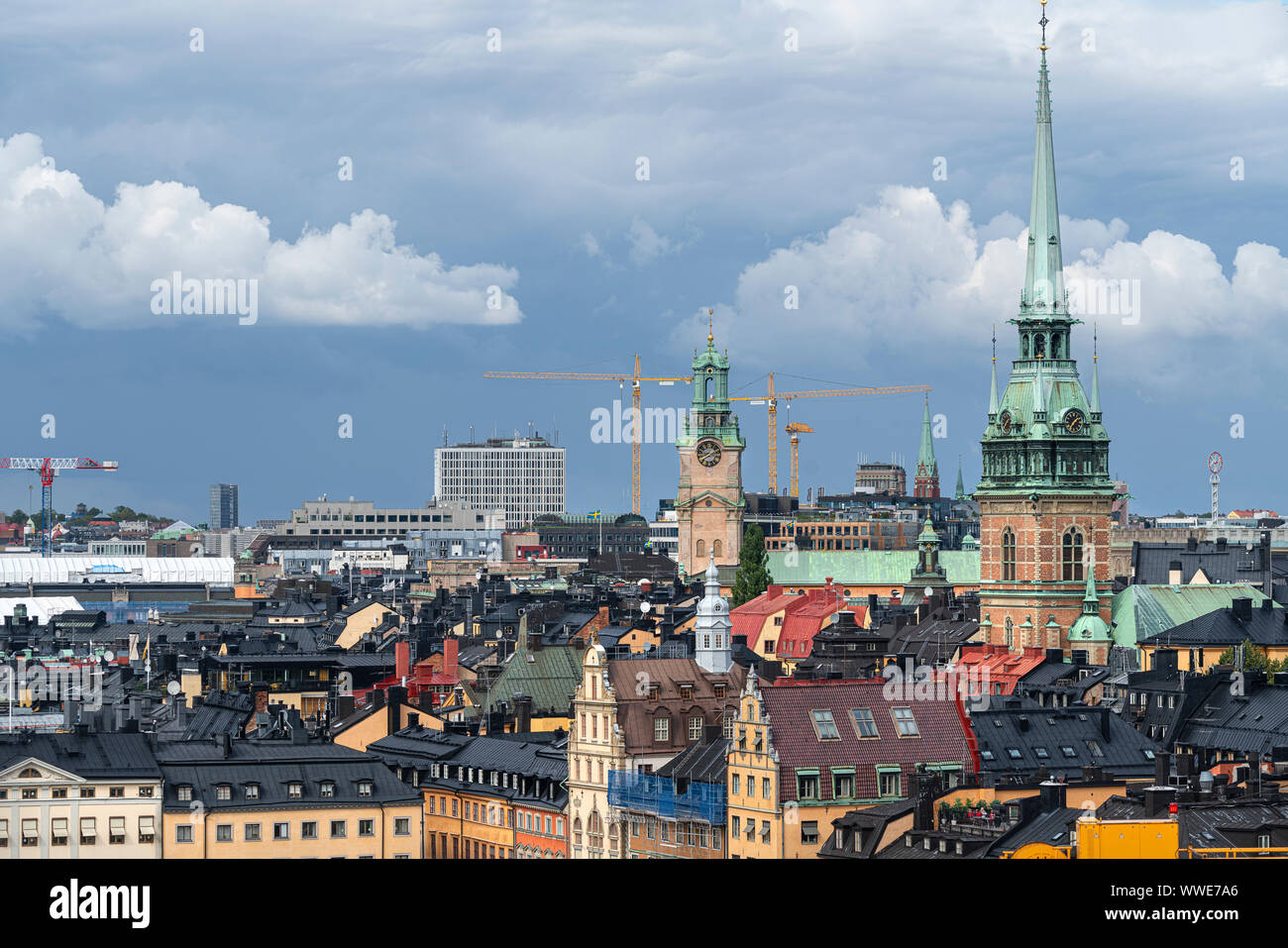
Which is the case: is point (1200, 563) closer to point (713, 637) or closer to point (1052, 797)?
point (713, 637)

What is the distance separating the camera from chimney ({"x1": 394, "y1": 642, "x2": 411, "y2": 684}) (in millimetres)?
136500

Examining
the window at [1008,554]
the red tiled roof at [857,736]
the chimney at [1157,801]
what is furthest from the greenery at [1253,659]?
the chimney at [1157,801]

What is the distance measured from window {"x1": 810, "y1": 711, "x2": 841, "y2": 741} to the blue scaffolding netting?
3.73 meters

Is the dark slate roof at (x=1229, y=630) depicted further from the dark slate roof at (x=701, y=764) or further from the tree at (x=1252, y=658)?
the dark slate roof at (x=701, y=764)

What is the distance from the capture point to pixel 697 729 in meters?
89.2

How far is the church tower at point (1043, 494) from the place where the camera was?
150250mm

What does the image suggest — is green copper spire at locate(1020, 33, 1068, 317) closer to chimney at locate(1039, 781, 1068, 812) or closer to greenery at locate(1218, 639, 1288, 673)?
greenery at locate(1218, 639, 1288, 673)

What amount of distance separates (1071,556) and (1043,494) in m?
4.47

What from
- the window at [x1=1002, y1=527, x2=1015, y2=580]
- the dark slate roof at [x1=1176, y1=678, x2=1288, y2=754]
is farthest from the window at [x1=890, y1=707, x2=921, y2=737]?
the window at [x1=1002, y1=527, x2=1015, y2=580]

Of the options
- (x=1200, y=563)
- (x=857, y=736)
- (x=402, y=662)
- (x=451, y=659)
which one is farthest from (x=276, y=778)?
(x=1200, y=563)

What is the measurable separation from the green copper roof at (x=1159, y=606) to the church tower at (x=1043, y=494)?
5.24 ft
